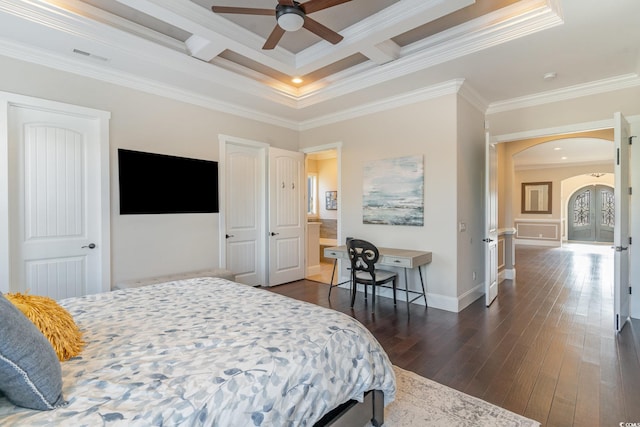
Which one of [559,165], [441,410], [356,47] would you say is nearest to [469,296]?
[441,410]

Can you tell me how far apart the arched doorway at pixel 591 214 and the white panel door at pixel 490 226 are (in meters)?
9.35

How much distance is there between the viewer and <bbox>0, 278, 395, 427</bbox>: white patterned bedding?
3.34 feet

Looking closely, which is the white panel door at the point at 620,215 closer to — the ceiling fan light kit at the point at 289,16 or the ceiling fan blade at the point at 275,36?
the ceiling fan light kit at the point at 289,16

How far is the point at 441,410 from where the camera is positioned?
1.98 meters

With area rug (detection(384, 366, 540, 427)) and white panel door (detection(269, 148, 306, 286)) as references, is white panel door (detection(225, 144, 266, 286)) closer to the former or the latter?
white panel door (detection(269, 148, 306, 286))

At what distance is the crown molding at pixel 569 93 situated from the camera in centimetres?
362

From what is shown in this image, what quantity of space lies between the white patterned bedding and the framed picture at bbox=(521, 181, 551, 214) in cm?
1148

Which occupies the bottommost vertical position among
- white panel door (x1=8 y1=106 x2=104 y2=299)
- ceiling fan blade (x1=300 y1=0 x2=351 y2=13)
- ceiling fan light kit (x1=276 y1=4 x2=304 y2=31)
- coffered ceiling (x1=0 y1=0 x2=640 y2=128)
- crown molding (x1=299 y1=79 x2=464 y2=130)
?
white panel door (x1=8 y1=106 x2=104 y2=299)

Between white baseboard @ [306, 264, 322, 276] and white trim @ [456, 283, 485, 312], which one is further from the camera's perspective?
white baseboard @ [306, 264, 322, 276]

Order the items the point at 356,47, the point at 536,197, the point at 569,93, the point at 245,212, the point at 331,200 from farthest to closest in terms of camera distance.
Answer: the point at 536,197 < the point at 331,200 < the point at 245,212 < the point at 569,93 < the point at 356,47

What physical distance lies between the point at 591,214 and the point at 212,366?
45.3 feet

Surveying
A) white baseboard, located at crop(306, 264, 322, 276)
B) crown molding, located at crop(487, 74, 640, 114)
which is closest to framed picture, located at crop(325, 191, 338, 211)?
white baseboard, located at crop(306, 264, 322, 276)

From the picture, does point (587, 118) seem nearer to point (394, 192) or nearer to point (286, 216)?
point (394, 192)

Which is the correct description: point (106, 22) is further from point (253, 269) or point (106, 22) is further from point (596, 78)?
point (596, 78)
